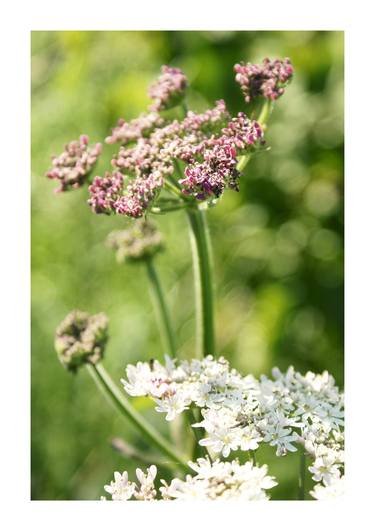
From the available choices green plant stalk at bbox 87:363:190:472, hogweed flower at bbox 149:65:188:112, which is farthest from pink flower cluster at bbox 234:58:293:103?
green plant stalk at bbox 87:363:190:472

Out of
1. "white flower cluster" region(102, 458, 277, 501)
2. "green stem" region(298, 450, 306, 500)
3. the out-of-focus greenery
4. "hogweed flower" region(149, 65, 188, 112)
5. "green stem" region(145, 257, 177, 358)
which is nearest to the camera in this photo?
"white flower cluster" region(102, 458, 277, 501)

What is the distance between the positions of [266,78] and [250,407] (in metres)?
0.52

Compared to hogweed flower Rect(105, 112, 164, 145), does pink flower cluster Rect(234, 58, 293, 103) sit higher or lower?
higher

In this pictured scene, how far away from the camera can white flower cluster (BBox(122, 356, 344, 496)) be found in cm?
102

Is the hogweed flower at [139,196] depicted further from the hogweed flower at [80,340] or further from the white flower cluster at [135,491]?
the white flower cluster at [135,491]

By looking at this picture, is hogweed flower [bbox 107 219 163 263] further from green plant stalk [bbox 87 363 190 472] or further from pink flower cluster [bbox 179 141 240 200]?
pink flower cluster [bbox 179 141 240 200]

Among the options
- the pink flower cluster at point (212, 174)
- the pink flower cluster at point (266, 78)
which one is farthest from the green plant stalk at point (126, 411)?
the pink flower cluster at point (266, 78)

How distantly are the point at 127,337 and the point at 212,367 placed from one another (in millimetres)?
856

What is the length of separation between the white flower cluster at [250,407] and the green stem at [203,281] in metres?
0.10

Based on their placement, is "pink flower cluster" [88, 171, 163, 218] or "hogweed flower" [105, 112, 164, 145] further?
"hogweed flower" [105, 112, 164, 145]

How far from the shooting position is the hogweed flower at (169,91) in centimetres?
117

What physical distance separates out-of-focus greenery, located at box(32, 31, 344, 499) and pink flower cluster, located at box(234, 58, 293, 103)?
81 cm

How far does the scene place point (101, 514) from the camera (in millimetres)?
1185
